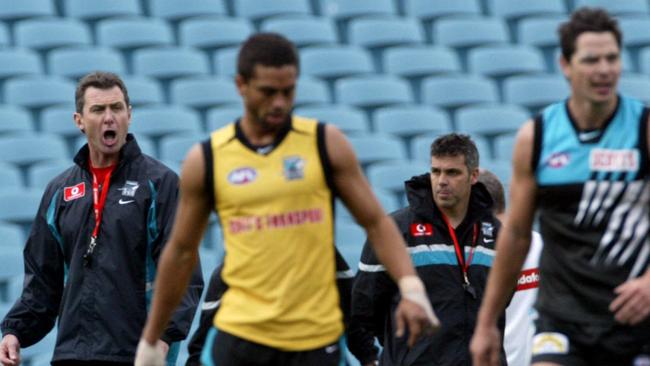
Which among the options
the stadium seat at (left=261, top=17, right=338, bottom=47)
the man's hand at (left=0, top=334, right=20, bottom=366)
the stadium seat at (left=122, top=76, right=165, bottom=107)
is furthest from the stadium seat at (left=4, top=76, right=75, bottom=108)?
the man's hand at (left=0, top=334, right=20, bottom=366)

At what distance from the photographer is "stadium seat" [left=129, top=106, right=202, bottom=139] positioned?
40.7 feet

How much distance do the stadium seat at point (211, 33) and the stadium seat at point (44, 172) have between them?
268 cm

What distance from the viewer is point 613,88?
505 centimetres

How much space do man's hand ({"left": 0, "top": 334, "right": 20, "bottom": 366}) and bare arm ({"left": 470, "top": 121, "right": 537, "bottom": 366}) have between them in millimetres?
2453

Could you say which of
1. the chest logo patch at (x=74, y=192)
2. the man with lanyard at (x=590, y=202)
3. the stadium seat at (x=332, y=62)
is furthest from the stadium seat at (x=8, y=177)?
the man with lanyard at (x=590, y=202)

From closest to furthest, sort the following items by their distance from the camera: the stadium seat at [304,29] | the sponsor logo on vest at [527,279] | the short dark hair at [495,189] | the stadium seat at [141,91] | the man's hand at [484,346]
A: 1. the man's hand at [484,346]
2. the sponsor logo on vest at [527,279]
3. the short dark hair at [495,189]
4. the stadium seat at [141,91]
5. the stadium seat at [304,29]

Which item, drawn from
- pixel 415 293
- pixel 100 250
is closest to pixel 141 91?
pixel 100 250

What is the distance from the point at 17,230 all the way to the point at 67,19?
371cm

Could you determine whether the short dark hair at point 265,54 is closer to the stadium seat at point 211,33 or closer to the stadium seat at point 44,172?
the stadium seat at point 44,172

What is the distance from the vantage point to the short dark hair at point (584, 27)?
5102mm

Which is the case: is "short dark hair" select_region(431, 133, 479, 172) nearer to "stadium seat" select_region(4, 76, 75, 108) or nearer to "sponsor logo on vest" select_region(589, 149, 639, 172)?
"sponsor logo on vest" select_region(589, 149, 639, 172)

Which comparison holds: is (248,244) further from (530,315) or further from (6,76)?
(6,76)

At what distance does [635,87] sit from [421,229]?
→ 7835 mm

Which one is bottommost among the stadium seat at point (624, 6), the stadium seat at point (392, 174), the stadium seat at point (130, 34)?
the stadium seat at point (392, 174)
